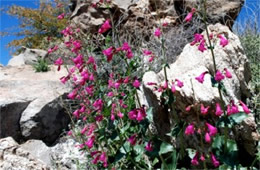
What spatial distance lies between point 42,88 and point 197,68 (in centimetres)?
422

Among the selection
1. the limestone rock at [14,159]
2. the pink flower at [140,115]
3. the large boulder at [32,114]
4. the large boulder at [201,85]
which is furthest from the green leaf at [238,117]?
the large boulder at [32,114]

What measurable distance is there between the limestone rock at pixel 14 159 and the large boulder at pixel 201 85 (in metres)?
1.39

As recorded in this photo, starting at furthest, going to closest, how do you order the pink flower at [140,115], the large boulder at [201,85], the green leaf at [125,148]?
the large boulder at [201,85] → the green leaf at [125,148] → the pink flower at [140,115]

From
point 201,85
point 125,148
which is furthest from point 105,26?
point 201,85

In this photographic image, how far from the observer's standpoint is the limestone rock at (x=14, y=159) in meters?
2.53

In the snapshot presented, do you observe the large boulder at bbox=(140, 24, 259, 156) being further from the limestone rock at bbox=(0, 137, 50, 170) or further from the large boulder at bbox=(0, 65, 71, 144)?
the large boulder at bbox=(0, 65, 71, 144)

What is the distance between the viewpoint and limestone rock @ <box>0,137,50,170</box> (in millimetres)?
2535

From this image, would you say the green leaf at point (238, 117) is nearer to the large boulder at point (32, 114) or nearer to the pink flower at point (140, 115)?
the pink flower at point (140, 115)

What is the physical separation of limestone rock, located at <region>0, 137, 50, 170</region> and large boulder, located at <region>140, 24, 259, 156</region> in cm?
139

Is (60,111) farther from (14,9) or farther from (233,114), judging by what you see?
(14,9)

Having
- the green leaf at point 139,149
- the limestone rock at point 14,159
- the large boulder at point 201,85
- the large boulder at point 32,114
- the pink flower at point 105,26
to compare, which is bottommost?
the large boulder at point 32,114

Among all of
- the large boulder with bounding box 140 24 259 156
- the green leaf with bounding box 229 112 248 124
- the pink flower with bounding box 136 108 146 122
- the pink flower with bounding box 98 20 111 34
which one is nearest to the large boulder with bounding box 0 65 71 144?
the large boulder with bounding box 140 24 259 156

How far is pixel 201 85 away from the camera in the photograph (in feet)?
9.82

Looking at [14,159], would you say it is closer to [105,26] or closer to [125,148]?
[125,148]
